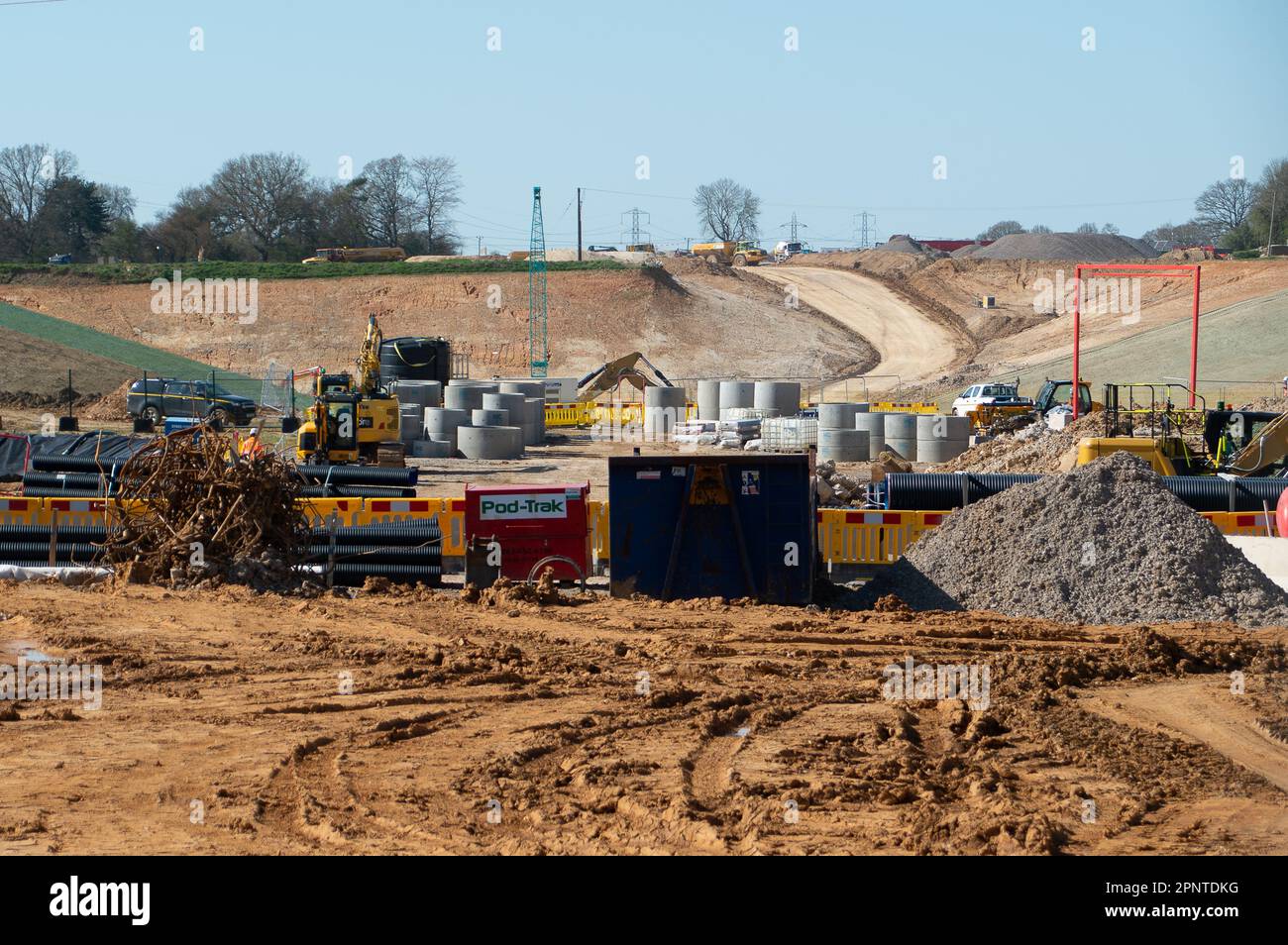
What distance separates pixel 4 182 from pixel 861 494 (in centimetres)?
9840

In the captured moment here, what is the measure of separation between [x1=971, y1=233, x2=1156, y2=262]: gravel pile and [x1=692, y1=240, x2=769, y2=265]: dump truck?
20.0 m

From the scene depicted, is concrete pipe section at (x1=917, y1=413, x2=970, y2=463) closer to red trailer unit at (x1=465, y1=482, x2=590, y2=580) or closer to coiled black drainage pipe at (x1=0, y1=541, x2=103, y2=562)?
red trailer unit at (x1=465, y1=482, x2=590, y2=580)

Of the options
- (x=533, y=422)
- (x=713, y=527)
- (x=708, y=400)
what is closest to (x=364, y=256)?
(x=708, y=400)

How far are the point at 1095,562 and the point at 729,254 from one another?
282 feet

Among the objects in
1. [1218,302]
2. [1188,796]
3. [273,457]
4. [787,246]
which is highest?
[787,246]

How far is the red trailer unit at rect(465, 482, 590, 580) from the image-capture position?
16.2m

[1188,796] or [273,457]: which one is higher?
[273,457]

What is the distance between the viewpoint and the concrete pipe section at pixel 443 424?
120 feet

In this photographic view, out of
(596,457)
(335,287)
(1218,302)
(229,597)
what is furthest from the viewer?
(335,287)

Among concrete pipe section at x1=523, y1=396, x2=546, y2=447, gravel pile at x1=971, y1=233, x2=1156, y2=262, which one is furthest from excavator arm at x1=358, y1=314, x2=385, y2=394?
gravel pile at x1=971, y1=233, x2=1156, y2=262
